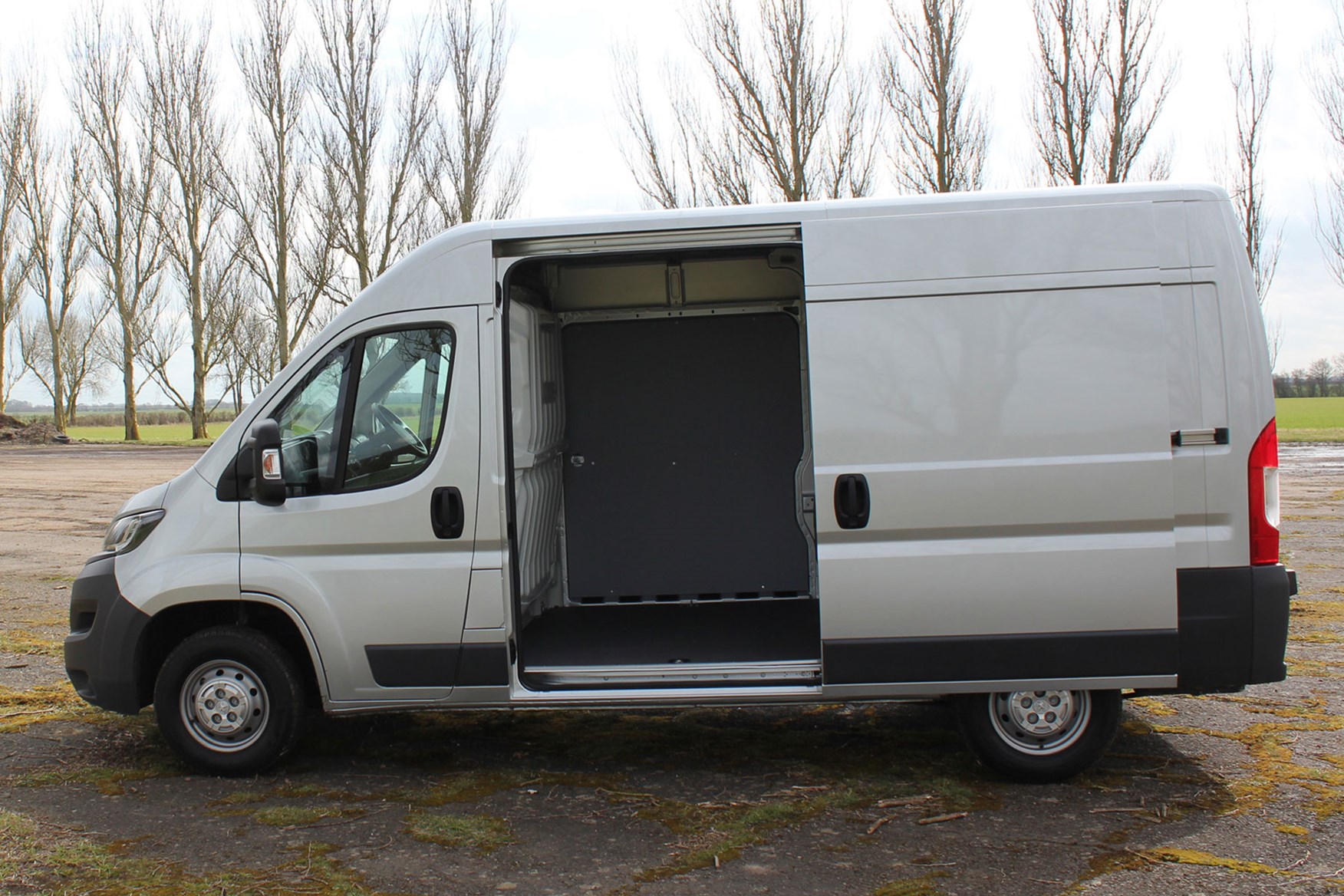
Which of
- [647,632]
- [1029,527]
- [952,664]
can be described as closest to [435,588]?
[647,632]

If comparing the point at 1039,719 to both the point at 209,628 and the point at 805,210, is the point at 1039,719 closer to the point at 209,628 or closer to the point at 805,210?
the point at 805,210

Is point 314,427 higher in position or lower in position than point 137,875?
higher

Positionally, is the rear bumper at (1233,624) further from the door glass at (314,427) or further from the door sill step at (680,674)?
the door glass at (314,427)

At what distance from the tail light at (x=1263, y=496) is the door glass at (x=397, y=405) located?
10.7 feet

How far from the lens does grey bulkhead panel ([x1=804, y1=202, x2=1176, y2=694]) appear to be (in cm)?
432

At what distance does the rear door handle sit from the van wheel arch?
94.6 inches

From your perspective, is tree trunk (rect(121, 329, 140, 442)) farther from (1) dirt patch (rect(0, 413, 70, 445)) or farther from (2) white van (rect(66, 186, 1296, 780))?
(2) white van (rect(66, 186, 1296, 780))

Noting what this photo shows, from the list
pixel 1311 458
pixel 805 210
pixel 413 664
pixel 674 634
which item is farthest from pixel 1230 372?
pixel 1311 458

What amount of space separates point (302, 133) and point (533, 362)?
2834 cm

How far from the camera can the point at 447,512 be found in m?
4.59

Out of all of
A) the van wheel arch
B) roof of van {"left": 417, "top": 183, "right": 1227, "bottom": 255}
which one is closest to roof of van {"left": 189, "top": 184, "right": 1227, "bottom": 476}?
roof of van {"left": 417, "top": 183, "right": 1227, "bottom": 255}

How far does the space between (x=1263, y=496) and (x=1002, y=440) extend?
1008 millimetres

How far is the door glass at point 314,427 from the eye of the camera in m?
4.74

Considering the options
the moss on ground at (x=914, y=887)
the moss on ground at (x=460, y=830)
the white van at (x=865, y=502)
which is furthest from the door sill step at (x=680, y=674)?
the moss on ground at (x=914, y=887)
